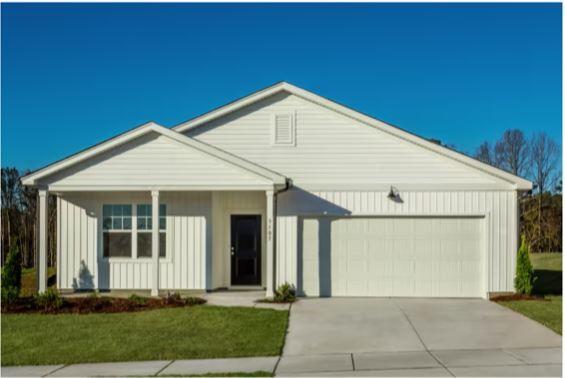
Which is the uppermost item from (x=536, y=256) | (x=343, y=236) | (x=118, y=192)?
(x=118, y=192)

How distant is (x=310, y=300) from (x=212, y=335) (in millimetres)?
4805

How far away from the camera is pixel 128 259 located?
16.1 meters

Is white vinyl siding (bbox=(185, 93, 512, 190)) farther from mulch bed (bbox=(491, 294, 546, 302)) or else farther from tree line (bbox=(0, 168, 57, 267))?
tree line (bbox=(0, 168, 57, 267))

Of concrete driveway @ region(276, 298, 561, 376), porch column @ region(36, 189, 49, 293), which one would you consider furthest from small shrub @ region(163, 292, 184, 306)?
porch column @ region(36, 189, 49, 293)

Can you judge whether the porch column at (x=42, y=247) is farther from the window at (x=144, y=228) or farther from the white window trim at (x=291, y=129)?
the white window trim at (x=291, y=129)

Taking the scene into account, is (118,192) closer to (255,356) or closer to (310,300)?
(310,300)

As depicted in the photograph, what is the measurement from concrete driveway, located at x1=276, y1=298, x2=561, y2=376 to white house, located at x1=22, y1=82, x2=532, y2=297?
4.45ft

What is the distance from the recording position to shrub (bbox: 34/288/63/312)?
1341cm

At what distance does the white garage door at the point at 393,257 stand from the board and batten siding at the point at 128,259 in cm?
277

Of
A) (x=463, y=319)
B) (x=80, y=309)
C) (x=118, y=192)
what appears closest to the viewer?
(x=463, y=319)

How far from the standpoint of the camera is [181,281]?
16000 millimetres

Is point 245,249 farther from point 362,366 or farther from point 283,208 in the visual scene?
point 362,366

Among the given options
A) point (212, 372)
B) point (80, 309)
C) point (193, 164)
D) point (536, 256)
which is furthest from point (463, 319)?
point (536, 256)

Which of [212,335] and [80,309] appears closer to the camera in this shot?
[212,335]
